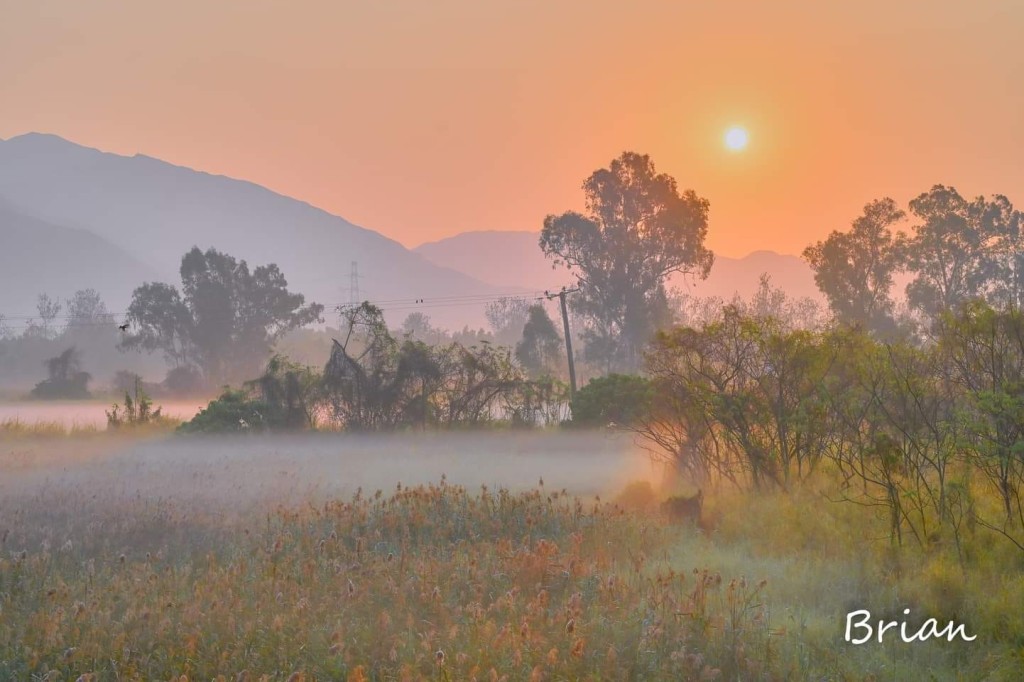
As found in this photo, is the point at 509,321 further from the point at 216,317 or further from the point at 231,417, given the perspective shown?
the point at 231,417

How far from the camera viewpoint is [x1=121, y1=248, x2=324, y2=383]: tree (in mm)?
68438

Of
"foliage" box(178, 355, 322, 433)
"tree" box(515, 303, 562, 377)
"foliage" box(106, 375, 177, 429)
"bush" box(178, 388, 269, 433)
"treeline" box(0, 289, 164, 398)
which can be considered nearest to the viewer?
"bush" box(178, 388, 269, 433)

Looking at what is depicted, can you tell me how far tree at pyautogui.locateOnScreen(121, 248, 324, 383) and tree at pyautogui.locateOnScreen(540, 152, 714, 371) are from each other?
23.0m

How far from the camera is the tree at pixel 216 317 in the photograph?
6844 centimetres

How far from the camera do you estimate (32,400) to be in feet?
190

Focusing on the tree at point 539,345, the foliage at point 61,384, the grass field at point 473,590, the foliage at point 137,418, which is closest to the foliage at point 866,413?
the grass field at point 473,590

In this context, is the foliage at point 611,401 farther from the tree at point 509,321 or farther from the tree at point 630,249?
the tree at point 509,321

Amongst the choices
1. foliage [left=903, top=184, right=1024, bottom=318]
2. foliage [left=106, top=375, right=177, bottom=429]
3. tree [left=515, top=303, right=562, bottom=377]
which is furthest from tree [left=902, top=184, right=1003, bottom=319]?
foliage [left=106, top=375, right=177, bottom=429]

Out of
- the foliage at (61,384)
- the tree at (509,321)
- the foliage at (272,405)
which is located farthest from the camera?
the tree at (509,321)

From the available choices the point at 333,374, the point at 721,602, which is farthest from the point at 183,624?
the point at 333,374

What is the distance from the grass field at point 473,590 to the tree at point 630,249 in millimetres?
44623

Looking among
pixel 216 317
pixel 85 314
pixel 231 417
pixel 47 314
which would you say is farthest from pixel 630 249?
pixel 47 314

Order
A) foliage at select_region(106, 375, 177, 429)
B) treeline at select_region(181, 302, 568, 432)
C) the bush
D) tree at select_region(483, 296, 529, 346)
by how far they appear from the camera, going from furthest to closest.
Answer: tree at select_region(483, 296, 529, 346), foliage at select_region(106, 375, 177, 429), treeline at select_region(181, 302, 568, 432), the bush

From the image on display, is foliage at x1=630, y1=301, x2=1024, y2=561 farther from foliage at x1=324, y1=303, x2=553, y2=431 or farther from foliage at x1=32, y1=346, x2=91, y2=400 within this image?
foliage at x1=32, y1=346, x2=91, y2=400
